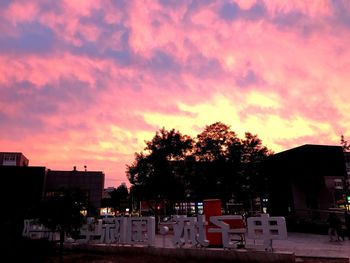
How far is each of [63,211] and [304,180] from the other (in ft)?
87.6

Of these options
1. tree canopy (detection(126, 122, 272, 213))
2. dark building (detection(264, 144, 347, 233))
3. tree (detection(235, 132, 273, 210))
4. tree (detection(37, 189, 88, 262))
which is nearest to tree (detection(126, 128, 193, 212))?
tree canopy (detection(126, 122, 272, 213))

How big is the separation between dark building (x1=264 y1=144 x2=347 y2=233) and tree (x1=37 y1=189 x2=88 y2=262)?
70.6 ft

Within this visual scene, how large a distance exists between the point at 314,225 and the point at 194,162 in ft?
43.9

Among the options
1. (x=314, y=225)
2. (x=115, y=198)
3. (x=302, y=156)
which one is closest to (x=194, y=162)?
(x=302, y=156)

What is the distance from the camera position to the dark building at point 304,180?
29.8m

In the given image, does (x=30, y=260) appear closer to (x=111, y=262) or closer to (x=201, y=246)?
(x=111, y=262)

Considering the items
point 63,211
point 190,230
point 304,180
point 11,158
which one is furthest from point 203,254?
point 11,158

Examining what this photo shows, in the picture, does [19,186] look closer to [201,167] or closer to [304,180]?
[201,167]

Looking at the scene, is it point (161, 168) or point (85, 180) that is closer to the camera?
point (161, 168)

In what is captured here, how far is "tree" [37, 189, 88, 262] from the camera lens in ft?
43.7

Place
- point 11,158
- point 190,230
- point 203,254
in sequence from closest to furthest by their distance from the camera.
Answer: point 203,254 < point 190,230 < point 11,158

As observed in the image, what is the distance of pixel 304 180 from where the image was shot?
32594 mm

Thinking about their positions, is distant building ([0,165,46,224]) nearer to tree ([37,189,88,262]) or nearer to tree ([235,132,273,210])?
tree ([235,132,273,210])

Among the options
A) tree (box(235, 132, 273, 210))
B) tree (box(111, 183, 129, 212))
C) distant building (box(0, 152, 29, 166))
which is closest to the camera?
tree (box(235, 132, 273, 210))
